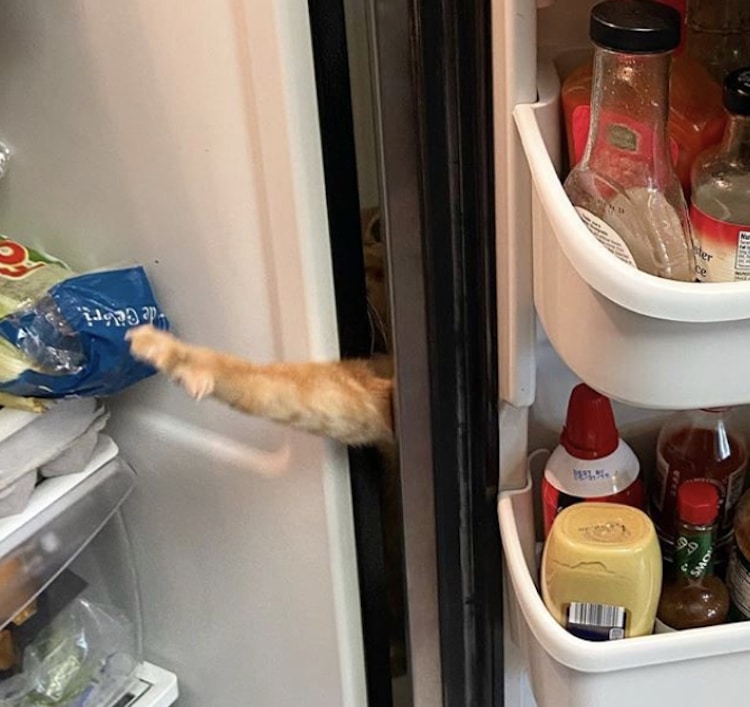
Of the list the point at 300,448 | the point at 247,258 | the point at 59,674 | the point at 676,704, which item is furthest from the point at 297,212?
the point at 59,674

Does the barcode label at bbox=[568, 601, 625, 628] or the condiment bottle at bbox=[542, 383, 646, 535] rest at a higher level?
the condiment bottle at bbox=[542, 383, 646, 535]

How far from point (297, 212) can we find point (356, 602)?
306 millimetres

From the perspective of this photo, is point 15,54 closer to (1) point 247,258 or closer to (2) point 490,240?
(1) point 247,258

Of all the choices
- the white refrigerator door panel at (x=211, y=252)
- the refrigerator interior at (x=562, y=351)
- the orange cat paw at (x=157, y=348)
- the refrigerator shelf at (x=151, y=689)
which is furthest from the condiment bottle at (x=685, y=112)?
the refrigerator shelf at (x=151, y=689)

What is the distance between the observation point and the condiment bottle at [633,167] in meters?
0.62

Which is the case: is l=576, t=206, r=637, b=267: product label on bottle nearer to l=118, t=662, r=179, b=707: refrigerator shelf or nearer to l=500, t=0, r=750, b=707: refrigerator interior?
l=500, t=0, r=750, b=707: refrigerator interior

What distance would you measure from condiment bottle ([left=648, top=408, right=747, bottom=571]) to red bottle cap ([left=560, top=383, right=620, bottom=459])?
6cm

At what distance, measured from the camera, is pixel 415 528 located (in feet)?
2.56

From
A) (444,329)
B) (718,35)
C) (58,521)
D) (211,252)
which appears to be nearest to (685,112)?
(718,35)

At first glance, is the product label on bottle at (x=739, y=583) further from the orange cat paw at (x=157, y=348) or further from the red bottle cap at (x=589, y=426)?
the orange cat paw at (x=157, y=348)

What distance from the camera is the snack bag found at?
2.54ft

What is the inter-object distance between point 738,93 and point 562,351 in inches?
6.6

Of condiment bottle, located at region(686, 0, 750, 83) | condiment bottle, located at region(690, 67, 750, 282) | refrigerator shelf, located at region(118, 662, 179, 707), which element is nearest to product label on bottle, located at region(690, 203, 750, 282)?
condiment bottle, located at region(690, 67, 750, 282)

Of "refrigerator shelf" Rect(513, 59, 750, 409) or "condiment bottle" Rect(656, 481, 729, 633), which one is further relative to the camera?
"condiment bottle" Rect(656, 481, 729, 633)
